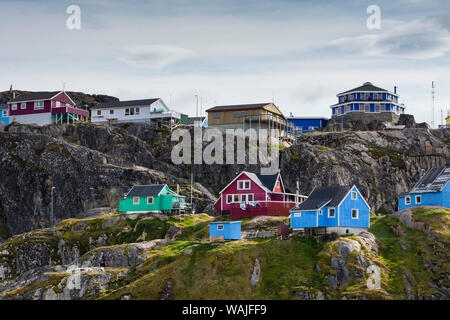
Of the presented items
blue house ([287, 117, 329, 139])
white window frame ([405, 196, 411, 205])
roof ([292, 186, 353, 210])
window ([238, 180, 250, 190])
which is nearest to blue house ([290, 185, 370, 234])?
roof ([292, 186, 353, 210])

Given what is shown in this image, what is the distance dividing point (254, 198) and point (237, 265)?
22.3 m

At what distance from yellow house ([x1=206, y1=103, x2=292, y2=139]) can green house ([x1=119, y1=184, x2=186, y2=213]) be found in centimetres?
4248

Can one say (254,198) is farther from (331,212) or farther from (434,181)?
(434,181)

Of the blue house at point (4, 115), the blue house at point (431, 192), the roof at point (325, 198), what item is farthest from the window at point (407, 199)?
the blue house at point (4, 115)

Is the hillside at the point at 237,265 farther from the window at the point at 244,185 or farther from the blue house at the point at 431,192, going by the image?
the window at the point at 244,185

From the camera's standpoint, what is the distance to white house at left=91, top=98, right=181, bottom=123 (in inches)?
6038

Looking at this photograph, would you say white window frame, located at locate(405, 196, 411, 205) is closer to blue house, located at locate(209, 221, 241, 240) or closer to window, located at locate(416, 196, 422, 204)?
window, located at locate(416, 196, 422, 204)

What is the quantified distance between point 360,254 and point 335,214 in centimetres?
778

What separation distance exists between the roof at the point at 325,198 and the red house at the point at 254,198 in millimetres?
9416

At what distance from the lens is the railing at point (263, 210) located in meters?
107

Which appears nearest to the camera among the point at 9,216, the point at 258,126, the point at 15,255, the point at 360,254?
the point at 360,254
